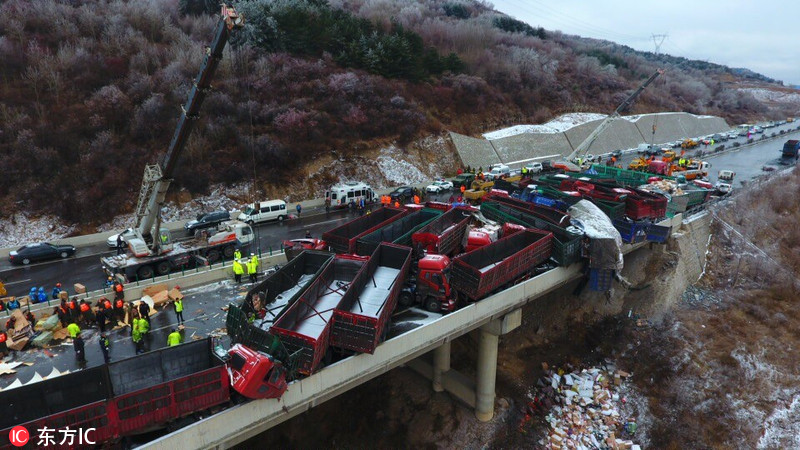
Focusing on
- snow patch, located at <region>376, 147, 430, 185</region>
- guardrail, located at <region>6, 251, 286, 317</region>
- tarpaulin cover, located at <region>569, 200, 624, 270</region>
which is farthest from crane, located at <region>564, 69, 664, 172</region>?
guardrail, located at <region>6, 251, 286, 317</region>

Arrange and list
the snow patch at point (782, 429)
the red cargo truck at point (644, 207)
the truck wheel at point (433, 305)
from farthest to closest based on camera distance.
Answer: the red cargo truck at point (644, 207)
the snow patch at point (782, 429)
the truck wheel at point (433, 305)

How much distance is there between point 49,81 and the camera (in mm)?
35750

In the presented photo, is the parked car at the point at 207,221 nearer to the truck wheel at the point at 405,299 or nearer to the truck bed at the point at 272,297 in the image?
the truck bed at the point at 272,297

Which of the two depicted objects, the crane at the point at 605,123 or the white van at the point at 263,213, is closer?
the white van at the point at 263,213

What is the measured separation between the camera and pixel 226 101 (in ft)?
130

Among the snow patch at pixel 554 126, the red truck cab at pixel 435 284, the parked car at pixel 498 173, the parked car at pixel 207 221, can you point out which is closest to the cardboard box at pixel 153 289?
the parked car at pixel 207 221

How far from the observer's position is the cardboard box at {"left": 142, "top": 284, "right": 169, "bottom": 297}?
18.3 metres

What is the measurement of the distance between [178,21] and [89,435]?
50.7 m

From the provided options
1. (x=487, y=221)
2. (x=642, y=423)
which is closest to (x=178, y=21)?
(x=487, y=221)

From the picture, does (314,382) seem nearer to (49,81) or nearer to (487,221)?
(487,221)

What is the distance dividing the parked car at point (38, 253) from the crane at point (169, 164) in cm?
666
